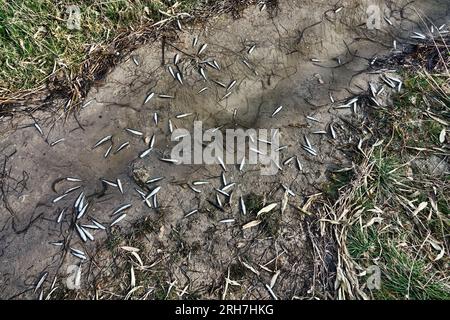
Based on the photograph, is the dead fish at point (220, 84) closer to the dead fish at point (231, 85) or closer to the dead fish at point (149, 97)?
the dead fish at point (231, 85)

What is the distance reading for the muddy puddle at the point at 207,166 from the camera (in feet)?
10.4

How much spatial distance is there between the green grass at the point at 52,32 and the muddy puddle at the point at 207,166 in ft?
1.03

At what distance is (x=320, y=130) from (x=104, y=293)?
85.4 inches

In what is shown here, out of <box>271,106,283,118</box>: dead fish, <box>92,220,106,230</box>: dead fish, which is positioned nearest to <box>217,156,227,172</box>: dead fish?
<box>271,106,283,118</box>: dead fish

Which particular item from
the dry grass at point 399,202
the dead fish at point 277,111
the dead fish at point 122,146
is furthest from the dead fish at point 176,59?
the dry grass at point 399,202

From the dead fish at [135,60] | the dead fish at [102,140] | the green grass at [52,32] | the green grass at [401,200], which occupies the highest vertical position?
the green grass at [52,32]

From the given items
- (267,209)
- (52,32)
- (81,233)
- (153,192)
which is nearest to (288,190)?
(267,209)

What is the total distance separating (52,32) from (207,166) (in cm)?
196

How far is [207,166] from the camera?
346cm

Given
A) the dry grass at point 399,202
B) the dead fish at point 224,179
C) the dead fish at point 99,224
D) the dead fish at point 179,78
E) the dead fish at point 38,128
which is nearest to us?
the dry grass at point 399,202

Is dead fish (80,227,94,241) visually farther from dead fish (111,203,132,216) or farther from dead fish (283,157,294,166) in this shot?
dead fish (283,157,294,166)
